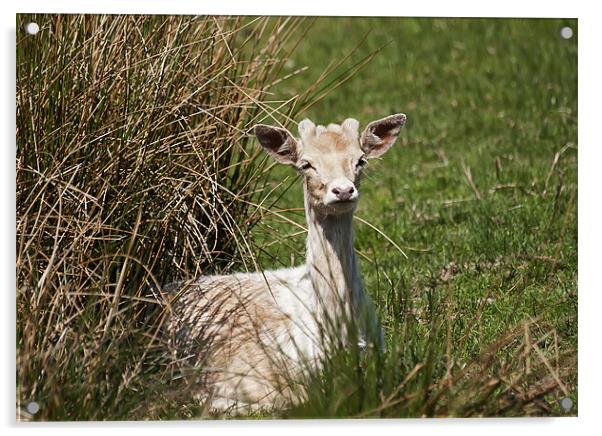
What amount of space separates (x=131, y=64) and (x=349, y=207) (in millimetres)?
1415

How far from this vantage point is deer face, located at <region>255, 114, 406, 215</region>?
19.9ft

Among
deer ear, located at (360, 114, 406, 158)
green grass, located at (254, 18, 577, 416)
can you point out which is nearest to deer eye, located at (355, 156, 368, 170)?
deer ear, located at (360, 114, 406, 158)

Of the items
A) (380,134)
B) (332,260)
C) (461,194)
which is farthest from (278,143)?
(461,194)

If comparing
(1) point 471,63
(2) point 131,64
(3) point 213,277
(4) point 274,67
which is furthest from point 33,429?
(1) point 471,63

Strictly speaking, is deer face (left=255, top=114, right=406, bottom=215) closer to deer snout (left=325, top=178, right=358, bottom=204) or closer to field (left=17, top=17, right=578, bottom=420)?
deer snout (left=325, top=178, right=358, bottom=204)

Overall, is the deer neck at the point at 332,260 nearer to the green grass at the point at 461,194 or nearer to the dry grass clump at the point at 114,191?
the green grass at the point at 461,194

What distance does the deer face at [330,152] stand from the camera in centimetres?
605

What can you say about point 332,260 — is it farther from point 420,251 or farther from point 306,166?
point 420,251

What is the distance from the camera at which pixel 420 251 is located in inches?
322

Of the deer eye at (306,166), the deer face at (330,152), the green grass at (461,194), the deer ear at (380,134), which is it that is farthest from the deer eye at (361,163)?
the green grass at (461,194)

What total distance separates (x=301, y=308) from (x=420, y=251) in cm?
190

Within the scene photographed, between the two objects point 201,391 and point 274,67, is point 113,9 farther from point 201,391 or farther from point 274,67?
point 201,391

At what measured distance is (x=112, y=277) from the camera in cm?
647

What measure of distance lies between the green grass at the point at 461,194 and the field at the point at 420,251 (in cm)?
1
